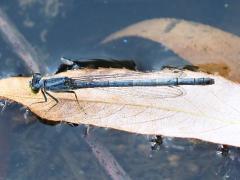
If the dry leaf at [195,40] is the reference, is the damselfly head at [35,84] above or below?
below

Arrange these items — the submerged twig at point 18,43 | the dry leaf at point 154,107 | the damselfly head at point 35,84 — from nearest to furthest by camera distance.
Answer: the dry leaf at point 154,107
the damselfly head at point 35,84
the submerged twig at point 18,43

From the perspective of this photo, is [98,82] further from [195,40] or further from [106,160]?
[195,40]

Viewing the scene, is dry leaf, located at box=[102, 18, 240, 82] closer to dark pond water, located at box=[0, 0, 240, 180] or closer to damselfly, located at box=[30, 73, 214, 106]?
dark pond water, located at box=[0, 0, 240, 180]

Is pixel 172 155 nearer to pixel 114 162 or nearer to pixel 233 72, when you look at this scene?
pixel 114 162

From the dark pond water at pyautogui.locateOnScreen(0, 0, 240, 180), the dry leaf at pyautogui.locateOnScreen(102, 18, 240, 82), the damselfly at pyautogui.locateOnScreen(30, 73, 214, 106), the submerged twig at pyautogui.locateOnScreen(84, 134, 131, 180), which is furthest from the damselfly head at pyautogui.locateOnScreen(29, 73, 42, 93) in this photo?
the dry leaf at pyautogui.locateOnScreen(102, 18, 240, 82)

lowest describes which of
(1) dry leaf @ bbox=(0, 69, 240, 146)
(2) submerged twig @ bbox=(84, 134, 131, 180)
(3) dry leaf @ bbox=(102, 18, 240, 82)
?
(2) submerged twig @ bbox=(84, 134, 131, 180)

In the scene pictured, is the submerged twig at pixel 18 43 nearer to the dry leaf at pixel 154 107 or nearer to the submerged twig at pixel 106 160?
the dry leaf at pixel 154 107

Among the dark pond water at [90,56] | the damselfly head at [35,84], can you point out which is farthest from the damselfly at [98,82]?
the dark pond water at [90,56]
